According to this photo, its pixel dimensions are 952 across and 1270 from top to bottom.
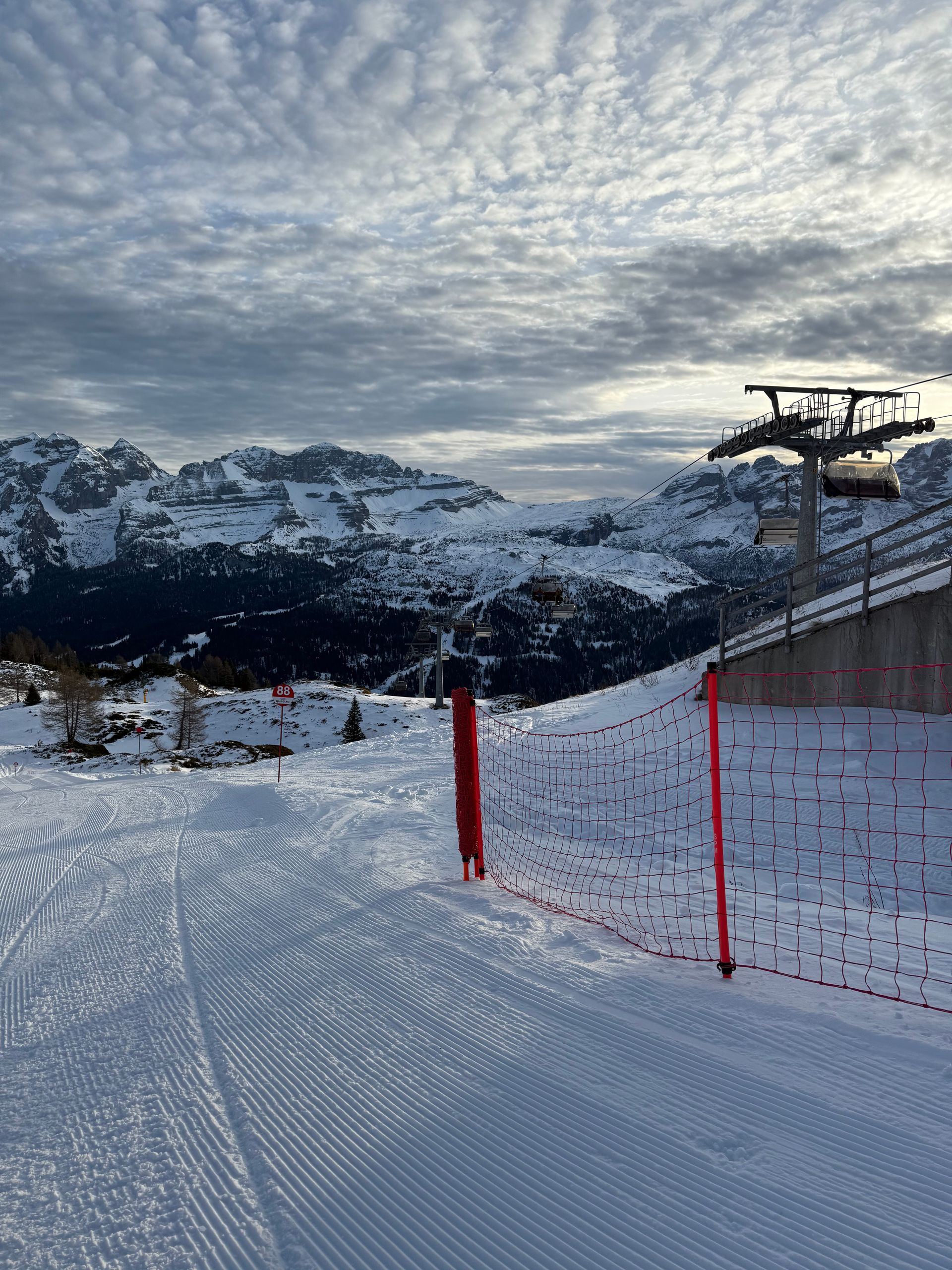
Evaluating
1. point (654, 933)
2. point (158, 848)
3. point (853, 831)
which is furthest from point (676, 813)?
point (158, 848)

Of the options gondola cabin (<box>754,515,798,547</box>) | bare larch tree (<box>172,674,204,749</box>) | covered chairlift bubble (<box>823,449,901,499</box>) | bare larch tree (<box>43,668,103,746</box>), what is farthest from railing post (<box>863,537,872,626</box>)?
bare larch tree (<box>43,668,103,746</box>)

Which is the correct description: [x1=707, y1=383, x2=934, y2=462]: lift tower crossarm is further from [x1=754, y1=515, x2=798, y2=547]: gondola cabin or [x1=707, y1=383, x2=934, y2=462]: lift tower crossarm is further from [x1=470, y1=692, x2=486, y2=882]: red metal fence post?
→ [x1=470, y1=692, x2=486, y2=882]: red metal fence post

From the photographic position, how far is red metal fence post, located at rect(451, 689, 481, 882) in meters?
8.05

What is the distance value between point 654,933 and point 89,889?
19.0 feet

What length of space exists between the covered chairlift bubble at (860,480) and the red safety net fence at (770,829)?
5535 millimetres

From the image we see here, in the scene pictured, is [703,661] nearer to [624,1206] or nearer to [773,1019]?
[773,1019]

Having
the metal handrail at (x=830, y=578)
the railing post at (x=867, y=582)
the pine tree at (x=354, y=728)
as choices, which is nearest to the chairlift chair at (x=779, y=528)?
the metal handrail at (x=830, y=578)

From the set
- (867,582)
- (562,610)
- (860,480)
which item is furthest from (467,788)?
(562,610)

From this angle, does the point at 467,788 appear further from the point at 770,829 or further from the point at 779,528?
the point at 779,528

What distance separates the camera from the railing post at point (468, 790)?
26.4 feet

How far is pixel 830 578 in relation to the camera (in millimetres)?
15484

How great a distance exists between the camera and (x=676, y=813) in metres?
10.9

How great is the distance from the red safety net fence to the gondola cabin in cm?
636

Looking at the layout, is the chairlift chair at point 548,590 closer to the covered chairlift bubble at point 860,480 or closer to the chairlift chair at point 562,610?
the chairlift chair at point 562,610
